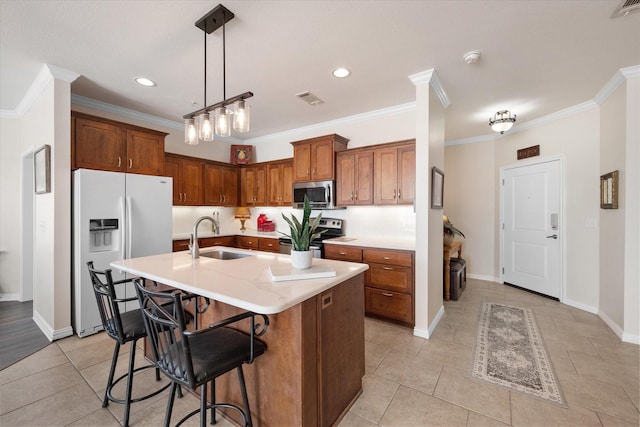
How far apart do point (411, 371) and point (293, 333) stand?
1.45 metres

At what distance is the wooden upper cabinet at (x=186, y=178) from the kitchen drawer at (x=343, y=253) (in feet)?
8.21

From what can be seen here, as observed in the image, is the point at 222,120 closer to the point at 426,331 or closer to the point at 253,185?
the point at 426,331

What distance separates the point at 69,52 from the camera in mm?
2473

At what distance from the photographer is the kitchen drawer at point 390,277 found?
3076mm

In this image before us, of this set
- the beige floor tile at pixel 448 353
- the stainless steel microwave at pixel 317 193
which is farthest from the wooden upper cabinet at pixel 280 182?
the beige floor tile at pixel 448 353

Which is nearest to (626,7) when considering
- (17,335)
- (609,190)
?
(609,190)

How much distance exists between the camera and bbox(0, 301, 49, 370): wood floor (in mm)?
2514

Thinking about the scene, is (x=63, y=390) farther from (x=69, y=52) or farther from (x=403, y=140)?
(x=403, y=140)

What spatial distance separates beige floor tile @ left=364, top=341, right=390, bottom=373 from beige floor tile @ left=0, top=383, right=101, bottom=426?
202 cm

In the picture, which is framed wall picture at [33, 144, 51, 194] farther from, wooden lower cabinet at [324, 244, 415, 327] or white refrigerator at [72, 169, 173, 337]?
wooden lower cabinet at [324, 244, 415, 327]

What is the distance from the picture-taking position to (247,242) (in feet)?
16.2

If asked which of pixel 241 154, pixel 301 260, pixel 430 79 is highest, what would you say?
pixel 430 79

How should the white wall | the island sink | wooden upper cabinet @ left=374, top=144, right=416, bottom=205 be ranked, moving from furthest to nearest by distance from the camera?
wooden upper cabinet @ left=374, top=144, right=416, bottom=205 < the white wall < the island sink

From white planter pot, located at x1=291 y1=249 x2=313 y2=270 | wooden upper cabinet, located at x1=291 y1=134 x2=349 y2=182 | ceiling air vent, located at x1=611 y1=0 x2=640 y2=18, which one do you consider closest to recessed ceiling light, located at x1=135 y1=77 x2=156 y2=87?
wooden upper cabinet, located at x1=291 y1=134 x2=349 y2=182
